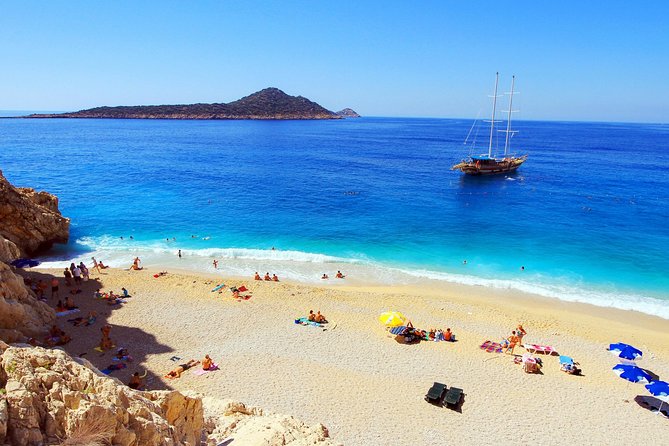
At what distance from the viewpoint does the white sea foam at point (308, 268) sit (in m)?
25.4

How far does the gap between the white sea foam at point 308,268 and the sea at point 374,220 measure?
0.45 ft

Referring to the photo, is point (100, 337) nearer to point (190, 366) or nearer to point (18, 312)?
point (18, 312)

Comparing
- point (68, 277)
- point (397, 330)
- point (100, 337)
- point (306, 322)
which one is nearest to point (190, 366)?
point (100, 337)

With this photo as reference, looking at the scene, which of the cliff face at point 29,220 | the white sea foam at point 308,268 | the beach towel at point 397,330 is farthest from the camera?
the cliff face at point 29,220

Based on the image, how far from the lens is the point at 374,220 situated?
3950 cm

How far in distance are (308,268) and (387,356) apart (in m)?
12.5

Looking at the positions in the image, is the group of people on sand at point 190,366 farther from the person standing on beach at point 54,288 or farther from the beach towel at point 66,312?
the person standing on beach at point 54,288

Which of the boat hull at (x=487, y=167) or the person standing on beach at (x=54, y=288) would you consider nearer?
the person standing on beach at (x=54, y=288)

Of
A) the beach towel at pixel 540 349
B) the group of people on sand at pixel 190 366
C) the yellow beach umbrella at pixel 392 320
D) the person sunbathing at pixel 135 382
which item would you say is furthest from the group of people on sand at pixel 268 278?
the beach towel at pixel 540 349

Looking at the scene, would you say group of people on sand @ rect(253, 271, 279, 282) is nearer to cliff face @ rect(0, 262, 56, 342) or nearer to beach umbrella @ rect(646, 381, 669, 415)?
cliff face @ rect(0, 262, 56, 342)

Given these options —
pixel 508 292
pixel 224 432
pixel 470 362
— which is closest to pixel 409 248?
pixel 508 292

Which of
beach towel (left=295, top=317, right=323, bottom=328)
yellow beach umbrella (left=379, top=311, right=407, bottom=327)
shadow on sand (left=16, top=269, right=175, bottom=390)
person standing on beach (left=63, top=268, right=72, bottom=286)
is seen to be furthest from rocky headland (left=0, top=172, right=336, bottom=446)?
person standing on beach (left=63, top=268, right=72, bottom=286)

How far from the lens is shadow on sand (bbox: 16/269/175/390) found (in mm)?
15672

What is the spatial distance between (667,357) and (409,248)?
17.1 metres
